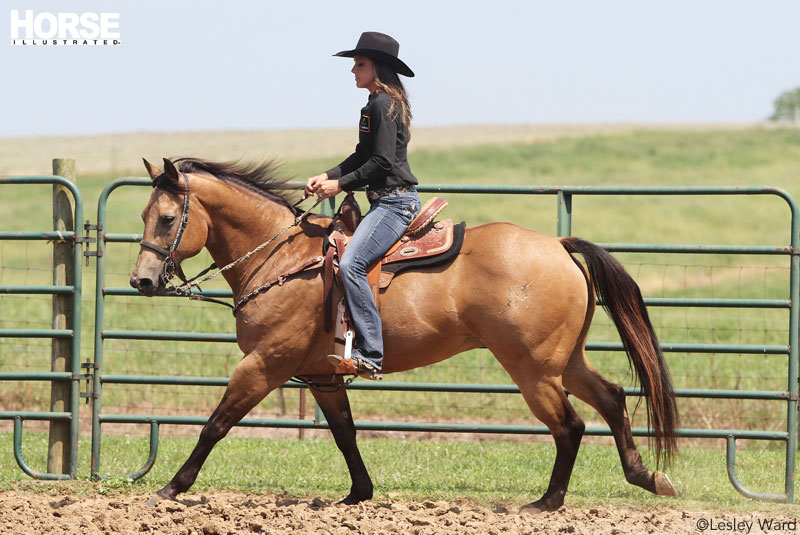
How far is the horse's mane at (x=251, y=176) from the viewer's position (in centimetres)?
573

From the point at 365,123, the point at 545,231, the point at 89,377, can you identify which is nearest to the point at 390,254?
the point at 365,123

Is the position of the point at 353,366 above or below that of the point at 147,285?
below

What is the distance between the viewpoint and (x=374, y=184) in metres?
5.52

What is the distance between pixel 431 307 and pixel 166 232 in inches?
64.0

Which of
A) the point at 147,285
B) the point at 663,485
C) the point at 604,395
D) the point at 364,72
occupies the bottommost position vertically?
the point at 663,485

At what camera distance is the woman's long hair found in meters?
5.42

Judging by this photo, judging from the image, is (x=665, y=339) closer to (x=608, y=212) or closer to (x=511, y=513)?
(x=511, y=513)

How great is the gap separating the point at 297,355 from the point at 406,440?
3.66 meters

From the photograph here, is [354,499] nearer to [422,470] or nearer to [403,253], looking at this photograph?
[422,470]

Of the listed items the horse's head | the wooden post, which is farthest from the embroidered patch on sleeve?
the wooden post

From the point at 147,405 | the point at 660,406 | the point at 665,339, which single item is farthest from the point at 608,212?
the point at 660,406

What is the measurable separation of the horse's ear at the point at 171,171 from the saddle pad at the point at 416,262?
133cm

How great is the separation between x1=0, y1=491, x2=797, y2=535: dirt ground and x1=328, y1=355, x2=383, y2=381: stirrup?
816 millimetres

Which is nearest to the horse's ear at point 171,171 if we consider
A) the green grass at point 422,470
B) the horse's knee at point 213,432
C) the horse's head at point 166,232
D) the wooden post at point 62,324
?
the horse's head at point 166,232
